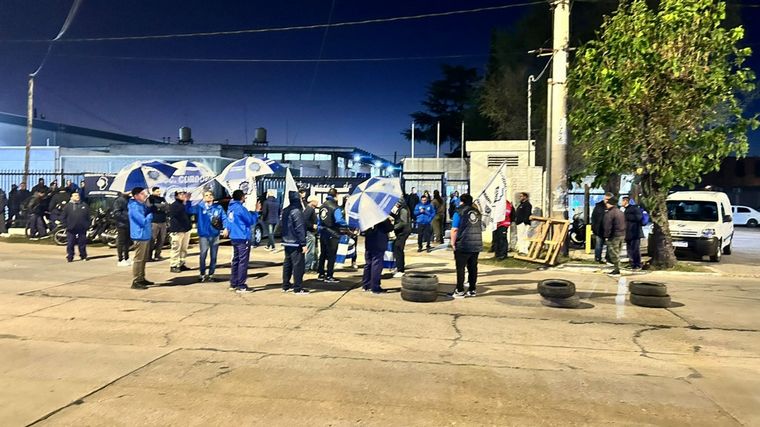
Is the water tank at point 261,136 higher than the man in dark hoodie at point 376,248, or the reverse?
the water tank at point 261,136

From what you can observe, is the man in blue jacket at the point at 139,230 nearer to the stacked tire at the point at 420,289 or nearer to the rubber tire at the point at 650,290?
the stacked tire at the point at 420,289

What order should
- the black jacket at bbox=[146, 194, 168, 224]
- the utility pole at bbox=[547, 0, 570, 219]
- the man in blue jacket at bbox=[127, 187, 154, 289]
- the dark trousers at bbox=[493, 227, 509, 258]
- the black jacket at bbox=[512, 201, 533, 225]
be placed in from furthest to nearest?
the black jacket at bbox=[512, 201, 533, 225] < the dark trousers at bbox=[493, 227, 509, 258] < the utility pole at bbox=[547, 0, 570, 219] < the black jacket at bbox=[146, 194, 168, 224] < the man in blue jacket at bbox=[127, 187, 154, 289]

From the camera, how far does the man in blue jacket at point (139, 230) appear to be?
10289mm

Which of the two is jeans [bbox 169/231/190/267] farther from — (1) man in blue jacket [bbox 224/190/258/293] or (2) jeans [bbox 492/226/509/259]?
(2) jeans [bbox 492/226/509/259]

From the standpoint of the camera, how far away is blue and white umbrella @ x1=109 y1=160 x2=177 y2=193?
44.4ft

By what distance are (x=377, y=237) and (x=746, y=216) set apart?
3710 cm

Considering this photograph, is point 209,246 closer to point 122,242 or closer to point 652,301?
point 122,242

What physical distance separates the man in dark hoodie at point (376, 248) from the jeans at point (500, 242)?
5.49 metres

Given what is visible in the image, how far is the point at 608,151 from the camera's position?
A: 14555mm

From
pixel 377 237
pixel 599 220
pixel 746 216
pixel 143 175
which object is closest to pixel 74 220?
pixel 143 175

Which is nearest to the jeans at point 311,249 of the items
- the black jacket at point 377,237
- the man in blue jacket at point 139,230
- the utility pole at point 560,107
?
the black jacket at point 377,237

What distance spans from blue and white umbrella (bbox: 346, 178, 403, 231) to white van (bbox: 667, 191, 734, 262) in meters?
9.73

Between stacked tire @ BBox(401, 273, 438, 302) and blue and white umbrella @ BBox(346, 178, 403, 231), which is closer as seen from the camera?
stacked tire @ BBox(401, 273, 438, 302)

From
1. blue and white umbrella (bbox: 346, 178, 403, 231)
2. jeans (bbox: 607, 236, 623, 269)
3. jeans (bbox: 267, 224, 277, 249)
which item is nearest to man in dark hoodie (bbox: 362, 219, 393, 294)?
blue and white umbrella (bbox: 346, 178, 403, 231)
